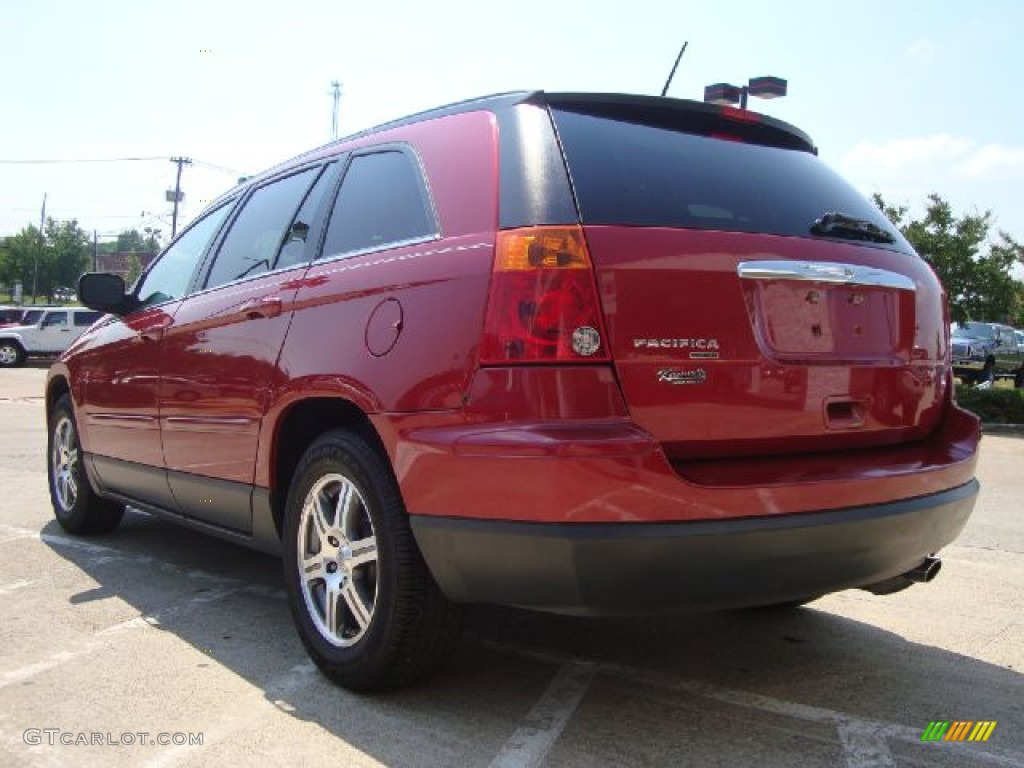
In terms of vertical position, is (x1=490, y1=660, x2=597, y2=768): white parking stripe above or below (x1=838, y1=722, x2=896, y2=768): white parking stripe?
below

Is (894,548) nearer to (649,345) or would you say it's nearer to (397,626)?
(649,345)

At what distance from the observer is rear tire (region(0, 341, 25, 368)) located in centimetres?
2864

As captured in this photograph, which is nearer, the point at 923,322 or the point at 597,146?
the point at 597,146

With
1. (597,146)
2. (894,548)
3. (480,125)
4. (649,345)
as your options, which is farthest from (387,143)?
(894,548)

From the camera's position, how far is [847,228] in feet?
9.71

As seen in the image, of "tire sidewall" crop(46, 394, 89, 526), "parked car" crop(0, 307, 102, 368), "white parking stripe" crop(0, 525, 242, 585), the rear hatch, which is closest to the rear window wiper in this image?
the rear hatch

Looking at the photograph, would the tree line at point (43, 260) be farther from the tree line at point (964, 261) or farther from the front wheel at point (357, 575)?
the front wheel at point (357, 575)

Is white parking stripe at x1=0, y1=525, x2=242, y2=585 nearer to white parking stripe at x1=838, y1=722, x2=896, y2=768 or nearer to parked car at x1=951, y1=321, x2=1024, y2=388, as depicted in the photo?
white parking stripe at x1=838, y1=722, x2=896, y2=768

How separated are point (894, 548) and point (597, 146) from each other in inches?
56.8

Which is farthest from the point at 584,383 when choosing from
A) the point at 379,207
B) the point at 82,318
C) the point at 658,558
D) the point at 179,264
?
the point at 82,318

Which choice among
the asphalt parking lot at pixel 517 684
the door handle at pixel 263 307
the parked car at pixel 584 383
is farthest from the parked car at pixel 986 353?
the door handle at pixel 263 307

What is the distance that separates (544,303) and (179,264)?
290 cm

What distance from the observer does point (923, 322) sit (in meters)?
3.03

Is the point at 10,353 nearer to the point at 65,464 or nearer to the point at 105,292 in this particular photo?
the point at 65,464
